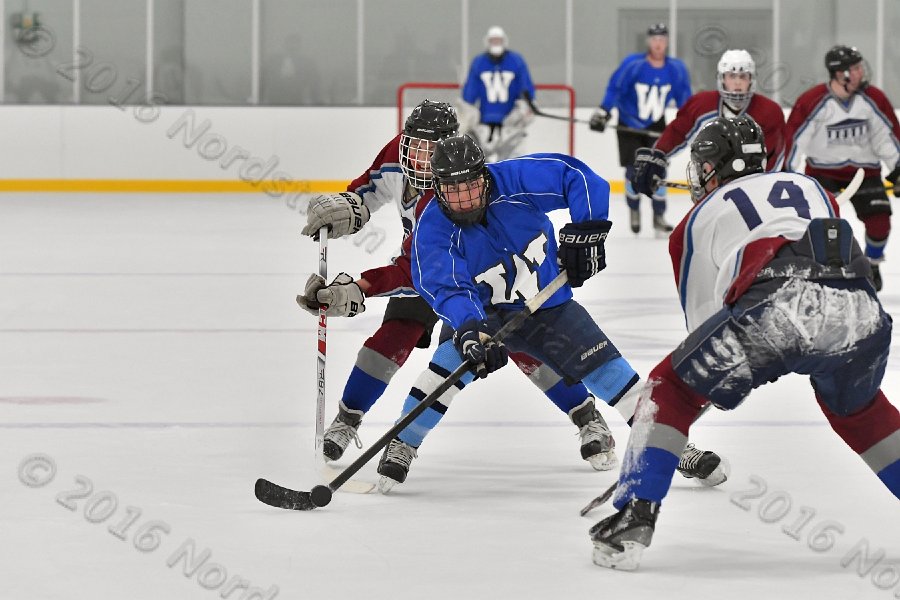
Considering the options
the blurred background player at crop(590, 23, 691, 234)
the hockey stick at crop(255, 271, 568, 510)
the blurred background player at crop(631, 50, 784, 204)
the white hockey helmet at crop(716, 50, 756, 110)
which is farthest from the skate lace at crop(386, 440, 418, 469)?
the blurred background player at crop(590, 23, 691, 234)

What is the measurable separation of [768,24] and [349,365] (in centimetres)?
984

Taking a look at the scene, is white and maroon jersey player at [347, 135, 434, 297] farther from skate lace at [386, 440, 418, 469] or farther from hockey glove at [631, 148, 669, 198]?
hockey glove at [631, 148, 669, 198]

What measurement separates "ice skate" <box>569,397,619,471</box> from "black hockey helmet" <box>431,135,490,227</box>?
0.67 m

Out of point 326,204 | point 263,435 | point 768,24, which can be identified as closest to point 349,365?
point 263,435

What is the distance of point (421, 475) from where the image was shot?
3762mm

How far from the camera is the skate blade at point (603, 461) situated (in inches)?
149

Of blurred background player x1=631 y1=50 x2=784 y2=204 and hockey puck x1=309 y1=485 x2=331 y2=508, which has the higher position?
blurred background player x1=631 y1=50 x2=784 y2=204

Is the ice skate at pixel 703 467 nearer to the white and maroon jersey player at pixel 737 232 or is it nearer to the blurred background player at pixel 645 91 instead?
the white and maroon jersey player at pixel 737 232

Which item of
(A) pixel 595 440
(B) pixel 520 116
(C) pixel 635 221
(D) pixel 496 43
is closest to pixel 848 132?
(C) pixel 635 221

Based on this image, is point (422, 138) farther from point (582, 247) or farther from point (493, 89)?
point (493, 89)

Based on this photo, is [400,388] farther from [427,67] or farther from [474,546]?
[427,67]

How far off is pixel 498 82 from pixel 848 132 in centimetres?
585

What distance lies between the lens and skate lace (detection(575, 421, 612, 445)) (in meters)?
3.80

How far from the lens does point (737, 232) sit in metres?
2.88
